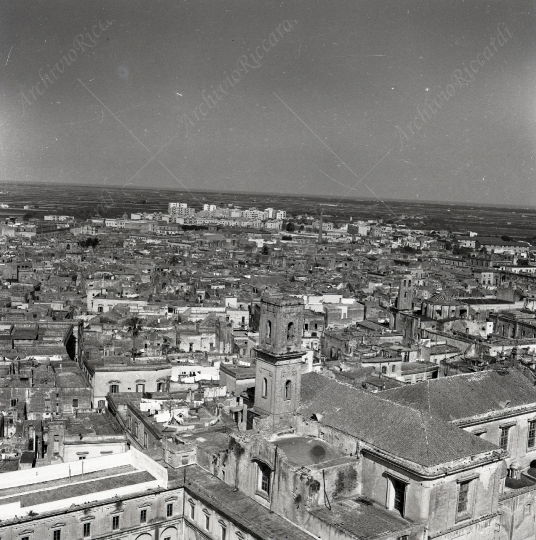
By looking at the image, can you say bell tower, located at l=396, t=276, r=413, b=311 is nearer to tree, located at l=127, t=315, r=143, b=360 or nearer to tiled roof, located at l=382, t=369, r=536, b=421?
tree, located at l=127, t=315, r=143, b=360

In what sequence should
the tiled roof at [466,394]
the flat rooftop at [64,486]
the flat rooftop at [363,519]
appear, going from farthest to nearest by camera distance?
the tiled roof at [466,394]
the flat rooftop at [64,486]
the flat rooftop at [363,519]

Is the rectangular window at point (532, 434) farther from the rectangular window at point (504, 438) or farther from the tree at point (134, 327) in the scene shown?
the tree at point (134, 327)

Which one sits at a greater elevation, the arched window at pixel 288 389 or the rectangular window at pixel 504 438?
the arched window at pixel 288 389

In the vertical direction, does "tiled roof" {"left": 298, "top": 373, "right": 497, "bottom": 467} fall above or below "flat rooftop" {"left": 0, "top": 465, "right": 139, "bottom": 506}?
above

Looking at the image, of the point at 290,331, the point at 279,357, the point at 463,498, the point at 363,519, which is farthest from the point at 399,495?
the point at 290,331

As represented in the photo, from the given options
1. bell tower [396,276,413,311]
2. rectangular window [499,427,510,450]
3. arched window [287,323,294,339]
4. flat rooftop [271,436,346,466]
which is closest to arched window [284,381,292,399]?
arched window [287,323,294,339]

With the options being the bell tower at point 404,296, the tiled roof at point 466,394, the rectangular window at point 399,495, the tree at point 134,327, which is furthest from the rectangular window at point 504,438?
the bell tower at point 404,296
